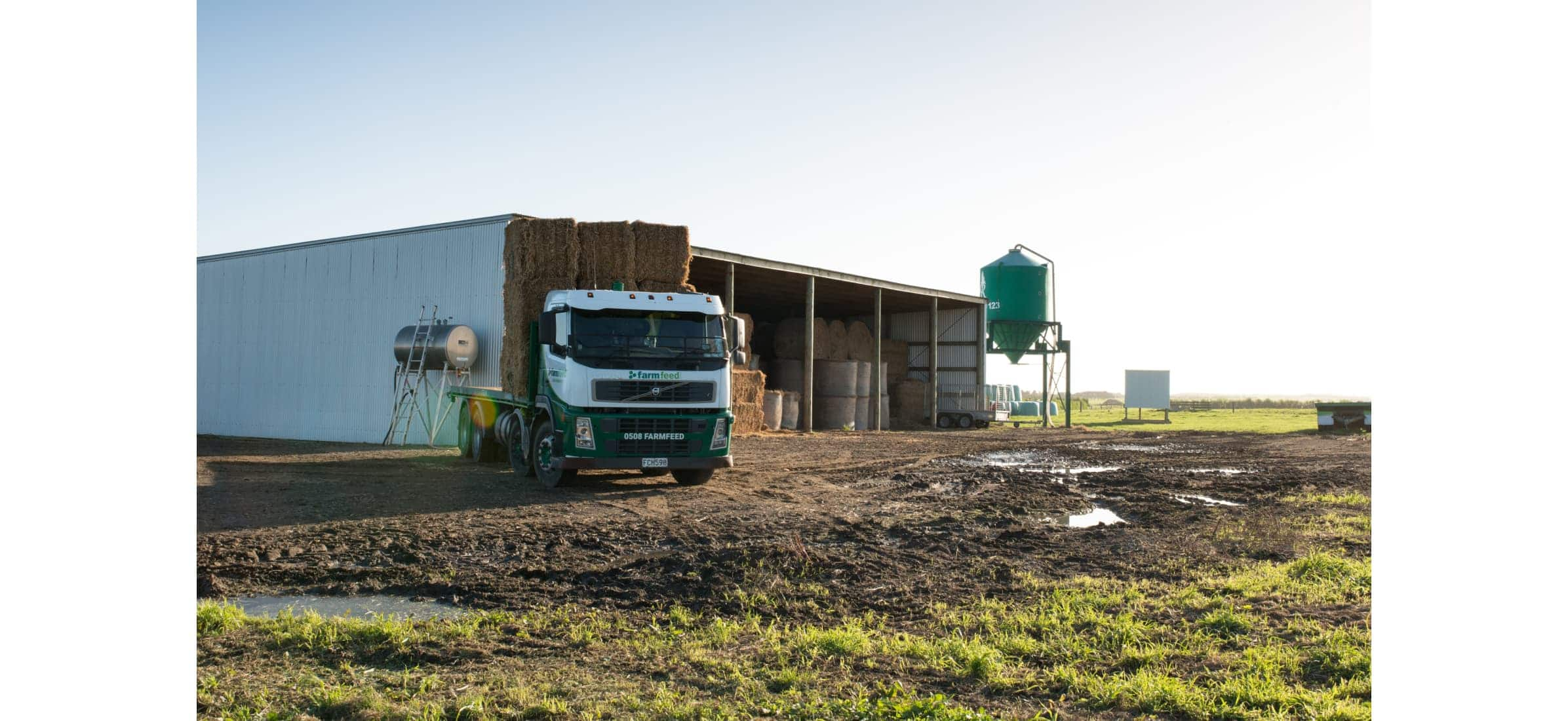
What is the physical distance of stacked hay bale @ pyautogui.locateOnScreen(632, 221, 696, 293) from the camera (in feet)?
59.0

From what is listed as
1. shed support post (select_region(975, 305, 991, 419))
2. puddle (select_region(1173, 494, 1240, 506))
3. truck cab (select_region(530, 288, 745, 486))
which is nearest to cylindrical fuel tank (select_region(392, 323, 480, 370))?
truck cab (select_region(530, 288, 745, 486))

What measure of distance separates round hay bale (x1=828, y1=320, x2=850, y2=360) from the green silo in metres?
7.87

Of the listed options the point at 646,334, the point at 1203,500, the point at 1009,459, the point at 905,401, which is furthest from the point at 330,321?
the point at 1203,500

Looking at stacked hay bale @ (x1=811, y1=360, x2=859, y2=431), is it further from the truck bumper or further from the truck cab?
the truck bumper

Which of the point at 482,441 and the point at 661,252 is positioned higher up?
the point at 661,252

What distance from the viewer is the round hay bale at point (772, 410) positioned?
93.7 feet

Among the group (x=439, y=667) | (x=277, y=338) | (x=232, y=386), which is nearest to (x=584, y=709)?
(x=439, y=667)

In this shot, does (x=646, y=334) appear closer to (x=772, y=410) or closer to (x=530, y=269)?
(x=530, y=269)

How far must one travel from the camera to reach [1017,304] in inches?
1561

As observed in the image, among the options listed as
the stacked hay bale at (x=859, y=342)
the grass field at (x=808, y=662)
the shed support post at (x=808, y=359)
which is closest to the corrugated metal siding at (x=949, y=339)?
the stacked hay bale at (x=859, y=342)

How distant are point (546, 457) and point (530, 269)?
177 inches

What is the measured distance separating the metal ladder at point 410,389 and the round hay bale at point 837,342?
46.5ft

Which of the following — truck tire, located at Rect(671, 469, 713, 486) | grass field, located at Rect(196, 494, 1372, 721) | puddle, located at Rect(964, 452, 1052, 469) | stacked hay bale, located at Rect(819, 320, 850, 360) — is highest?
stacked hay bale, located at Rect(819, 320, 850, 360)

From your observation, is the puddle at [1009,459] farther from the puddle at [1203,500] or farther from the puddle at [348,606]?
the puddle at [348,606]
